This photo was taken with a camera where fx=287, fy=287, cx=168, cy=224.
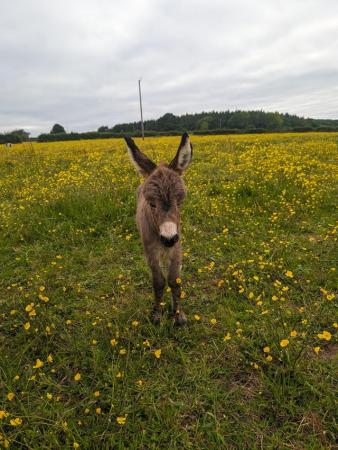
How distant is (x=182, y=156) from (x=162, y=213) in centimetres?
90

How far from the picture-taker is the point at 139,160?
11.8 ft

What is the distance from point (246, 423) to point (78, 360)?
5.90 feet

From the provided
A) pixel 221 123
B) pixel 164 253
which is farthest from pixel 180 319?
pixel 221 123

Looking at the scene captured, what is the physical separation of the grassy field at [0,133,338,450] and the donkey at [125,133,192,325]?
1.55ft

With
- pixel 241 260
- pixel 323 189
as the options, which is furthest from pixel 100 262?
pixel 323 189

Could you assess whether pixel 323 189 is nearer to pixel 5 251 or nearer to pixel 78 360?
pixel 78 360

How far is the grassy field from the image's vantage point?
2434 mm

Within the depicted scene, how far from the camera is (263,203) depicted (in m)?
7.02

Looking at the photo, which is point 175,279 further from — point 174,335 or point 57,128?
point 57,128

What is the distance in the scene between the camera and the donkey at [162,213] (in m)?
3.04

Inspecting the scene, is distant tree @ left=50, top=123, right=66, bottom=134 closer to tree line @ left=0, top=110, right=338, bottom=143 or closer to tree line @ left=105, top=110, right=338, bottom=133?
tree line @ left=0, top=110, right=338, bottom=143

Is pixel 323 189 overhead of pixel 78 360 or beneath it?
overhead

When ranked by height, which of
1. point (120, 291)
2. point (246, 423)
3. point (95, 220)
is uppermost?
point (95, 220)

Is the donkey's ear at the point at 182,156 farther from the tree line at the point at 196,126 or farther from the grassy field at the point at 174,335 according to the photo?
the tree line at the point at 196,126
